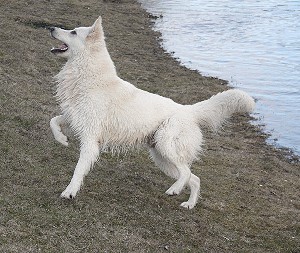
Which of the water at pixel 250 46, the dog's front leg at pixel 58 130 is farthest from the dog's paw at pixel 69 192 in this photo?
the water at pixel 250 46

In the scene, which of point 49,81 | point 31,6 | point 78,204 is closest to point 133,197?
point 78,204

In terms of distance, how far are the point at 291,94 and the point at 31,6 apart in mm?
11282

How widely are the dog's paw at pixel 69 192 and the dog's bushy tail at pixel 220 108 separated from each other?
1.96 meters

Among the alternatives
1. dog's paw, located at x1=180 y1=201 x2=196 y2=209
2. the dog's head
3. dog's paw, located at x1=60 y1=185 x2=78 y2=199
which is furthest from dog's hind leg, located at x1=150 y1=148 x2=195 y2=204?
the dog's head

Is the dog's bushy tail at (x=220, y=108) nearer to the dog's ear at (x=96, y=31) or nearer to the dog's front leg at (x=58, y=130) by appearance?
the dog's ear at (x=96, y=31)

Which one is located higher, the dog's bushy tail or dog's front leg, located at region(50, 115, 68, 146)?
the dog's bushy tail

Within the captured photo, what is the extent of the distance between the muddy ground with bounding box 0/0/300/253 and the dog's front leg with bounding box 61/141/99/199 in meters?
0.14

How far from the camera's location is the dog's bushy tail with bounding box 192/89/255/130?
7.69m

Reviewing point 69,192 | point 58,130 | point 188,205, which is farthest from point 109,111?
point 188,205

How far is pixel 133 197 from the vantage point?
25.6ft

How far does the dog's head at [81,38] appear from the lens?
7.33m

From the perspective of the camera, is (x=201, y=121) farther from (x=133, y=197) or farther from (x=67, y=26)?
(x=67, y=26)

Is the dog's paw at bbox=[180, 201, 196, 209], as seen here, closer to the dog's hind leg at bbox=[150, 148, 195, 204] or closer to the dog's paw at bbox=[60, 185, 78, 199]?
the dog's hind leg at bbox=[150, 148, 195, 204]

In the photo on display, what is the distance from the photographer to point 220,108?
7.78m
